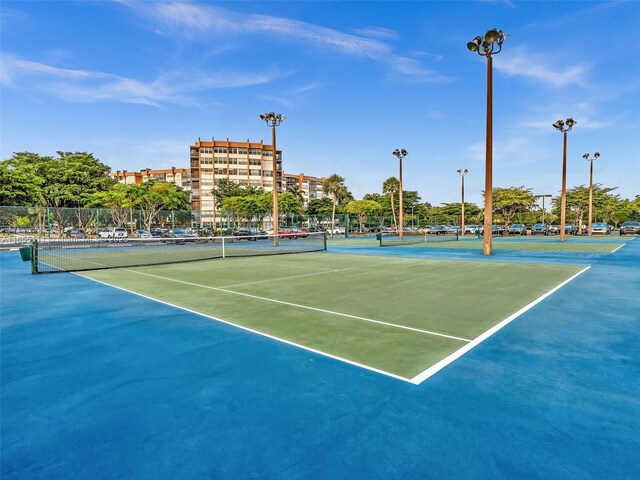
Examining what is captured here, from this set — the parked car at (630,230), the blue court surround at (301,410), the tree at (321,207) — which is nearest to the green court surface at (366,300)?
the blue court surround at (301,410)

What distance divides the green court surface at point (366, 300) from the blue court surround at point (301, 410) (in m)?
0.57

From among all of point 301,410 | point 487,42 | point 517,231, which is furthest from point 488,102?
point 517,231

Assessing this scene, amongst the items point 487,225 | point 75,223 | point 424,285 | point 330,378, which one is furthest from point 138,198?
point 330,378

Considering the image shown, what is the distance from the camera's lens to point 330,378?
4262 mm

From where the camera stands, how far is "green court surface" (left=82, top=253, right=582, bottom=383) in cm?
544

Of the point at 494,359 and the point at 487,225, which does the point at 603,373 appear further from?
the point at 487,225

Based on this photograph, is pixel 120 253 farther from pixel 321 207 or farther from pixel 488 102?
pixel 321 207

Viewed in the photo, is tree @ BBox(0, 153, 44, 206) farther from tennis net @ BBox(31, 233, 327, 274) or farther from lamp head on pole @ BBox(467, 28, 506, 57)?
lamp head on pole @ BBox(467, 28, 506, 57)

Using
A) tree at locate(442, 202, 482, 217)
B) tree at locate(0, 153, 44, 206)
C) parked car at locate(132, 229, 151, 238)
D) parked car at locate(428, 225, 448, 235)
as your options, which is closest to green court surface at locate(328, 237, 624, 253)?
parked car at locate(132, 229, 151, 238)

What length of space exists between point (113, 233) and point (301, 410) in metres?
40.4

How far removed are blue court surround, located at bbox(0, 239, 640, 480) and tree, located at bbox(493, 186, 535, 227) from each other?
63909mm

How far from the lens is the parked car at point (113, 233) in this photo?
36825 mm

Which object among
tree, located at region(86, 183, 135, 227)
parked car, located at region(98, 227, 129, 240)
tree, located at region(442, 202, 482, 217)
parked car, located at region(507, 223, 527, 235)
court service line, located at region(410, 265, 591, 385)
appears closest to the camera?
court service line, located at region(410, 265, 591, 385)

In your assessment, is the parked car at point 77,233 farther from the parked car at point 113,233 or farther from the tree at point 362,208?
the tree at point 362,208
